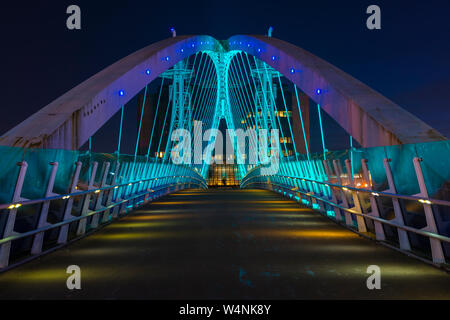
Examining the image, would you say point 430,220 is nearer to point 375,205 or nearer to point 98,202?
point 375,205

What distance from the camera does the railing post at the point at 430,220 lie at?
6.28 metres

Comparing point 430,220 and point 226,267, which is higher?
point 430,220

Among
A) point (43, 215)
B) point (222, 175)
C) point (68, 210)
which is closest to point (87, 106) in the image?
point (68, 210)

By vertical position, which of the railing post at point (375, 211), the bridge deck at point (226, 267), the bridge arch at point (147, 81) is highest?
the bridge arch at point (147, 81)

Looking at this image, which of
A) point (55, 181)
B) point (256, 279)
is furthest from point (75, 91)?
point (256, 279)

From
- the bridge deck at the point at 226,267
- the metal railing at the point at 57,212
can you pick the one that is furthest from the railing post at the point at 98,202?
the bridge deck at the point at 226,267

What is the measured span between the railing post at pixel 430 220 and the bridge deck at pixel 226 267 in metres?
0.22

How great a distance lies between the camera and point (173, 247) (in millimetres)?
8297

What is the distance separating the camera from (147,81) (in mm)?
17203

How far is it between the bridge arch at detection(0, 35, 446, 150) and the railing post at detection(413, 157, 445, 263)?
2531 millimetres

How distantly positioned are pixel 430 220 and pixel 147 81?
12295 mm

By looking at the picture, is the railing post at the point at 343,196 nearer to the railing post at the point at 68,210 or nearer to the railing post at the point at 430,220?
the railing post at the point at 430,220

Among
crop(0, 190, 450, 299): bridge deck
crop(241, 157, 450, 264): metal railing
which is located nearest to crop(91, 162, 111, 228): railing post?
crop(0, 190, 450, 299): bridge deck

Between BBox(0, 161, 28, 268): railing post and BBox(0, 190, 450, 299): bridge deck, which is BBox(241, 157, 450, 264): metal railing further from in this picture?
BBox(0, 161, 28, 268): railing post
